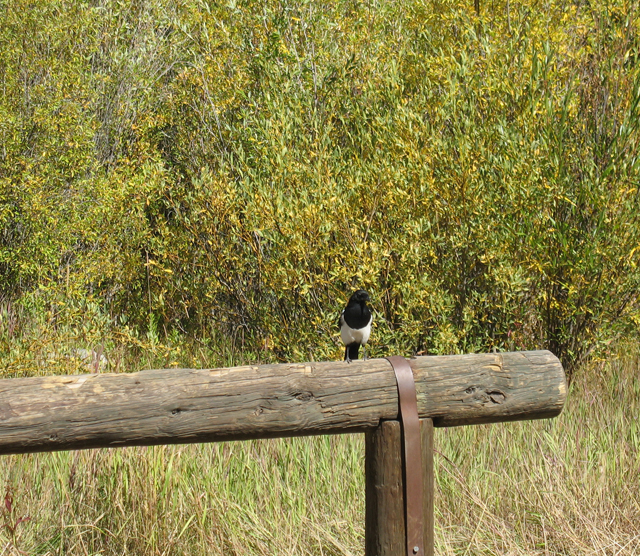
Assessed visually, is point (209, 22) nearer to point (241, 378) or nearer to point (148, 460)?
point (148, 460)

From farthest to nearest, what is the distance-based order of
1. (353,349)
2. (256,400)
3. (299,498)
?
(353,349)
(299,498)
(256,400)

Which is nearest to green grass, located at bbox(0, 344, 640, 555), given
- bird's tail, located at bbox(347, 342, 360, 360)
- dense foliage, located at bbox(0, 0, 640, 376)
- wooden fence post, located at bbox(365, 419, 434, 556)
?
bird's tail, located at bbox(347, 342, 360, 360)

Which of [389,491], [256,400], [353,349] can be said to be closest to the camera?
[256,400]

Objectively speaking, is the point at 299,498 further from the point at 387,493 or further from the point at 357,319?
the point at 387,493

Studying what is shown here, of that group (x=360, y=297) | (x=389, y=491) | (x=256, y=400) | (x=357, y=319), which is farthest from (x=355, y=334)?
(x=256, y=400)

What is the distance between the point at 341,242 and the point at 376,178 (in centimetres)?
67

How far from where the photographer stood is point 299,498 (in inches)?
150

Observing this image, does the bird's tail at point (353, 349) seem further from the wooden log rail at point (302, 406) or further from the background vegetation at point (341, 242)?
the wooden log rail at point (302, 406)

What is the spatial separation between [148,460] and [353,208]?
3.22m

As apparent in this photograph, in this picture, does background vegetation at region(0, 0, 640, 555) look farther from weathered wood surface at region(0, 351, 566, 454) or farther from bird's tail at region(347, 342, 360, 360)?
weathered wood surface at region(0, 351, 566, 454)

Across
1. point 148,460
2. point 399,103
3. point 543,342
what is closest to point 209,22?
point 399,103

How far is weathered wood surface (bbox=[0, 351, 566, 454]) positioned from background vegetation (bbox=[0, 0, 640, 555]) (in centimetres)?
123

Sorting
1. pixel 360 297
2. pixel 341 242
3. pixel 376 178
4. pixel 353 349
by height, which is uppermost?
pixel 376 178

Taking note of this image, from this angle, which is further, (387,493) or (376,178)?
(376,178)
